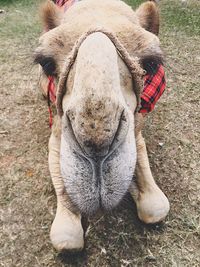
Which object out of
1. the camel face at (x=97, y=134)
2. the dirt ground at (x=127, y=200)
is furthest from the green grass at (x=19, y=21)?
the camel face at (x=97, y=134)

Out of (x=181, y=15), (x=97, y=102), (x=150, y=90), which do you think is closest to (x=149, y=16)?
(x=150, y=90)

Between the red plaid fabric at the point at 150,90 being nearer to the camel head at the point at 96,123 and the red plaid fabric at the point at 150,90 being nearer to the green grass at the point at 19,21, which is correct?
the camel head at the point at 96,123

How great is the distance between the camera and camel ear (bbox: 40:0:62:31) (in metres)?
2.64

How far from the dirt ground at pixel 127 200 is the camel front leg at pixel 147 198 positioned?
96mm

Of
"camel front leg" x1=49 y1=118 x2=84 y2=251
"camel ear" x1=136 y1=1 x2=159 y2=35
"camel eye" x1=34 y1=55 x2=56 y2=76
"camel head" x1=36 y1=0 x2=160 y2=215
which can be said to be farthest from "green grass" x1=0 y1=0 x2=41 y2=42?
"camel head" x1=36 y1=0 x2=160 y2=215

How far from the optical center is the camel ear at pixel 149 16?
8.70 feet

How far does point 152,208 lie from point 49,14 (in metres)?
1.35

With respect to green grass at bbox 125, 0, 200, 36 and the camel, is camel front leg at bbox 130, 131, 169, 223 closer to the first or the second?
the camel

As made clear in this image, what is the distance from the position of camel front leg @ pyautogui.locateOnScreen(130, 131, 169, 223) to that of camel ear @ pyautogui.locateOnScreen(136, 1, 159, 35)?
88cm

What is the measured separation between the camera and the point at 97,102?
1.54 meters

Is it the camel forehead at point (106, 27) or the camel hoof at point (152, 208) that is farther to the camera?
the camel hoof at point (152, 208)

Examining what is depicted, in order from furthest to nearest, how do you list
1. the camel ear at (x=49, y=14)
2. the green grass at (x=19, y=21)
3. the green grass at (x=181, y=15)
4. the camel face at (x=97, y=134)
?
the green grass at (x=181, y=15), the green grass at (x=19, y=21), the camel ear at (x=49, y=14), the camel face at (x=97, y=134)

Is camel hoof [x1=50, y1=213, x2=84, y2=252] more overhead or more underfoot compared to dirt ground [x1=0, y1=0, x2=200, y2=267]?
more overhead

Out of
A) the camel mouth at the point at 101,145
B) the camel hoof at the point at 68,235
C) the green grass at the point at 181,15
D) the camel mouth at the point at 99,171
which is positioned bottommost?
the green grass at the point at 181,15
